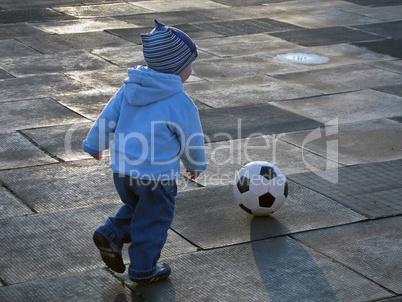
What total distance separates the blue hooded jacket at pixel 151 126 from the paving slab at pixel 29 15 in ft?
37.8

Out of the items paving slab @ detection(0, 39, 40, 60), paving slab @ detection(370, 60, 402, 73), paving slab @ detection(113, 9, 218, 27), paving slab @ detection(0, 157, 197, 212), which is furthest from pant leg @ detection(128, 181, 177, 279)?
paving slab @ detection(113, 9, 218, 27)

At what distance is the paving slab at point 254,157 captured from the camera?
291 inches

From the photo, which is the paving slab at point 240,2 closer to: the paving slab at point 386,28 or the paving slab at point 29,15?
the paving slab at point 386,28

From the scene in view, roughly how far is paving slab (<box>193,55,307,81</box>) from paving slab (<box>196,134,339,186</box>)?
3104 mm

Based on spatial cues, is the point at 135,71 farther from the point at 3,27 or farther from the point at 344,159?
the point at 3,27

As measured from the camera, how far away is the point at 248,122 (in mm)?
9148

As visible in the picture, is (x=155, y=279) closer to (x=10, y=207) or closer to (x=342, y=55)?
(x=10, y=207)

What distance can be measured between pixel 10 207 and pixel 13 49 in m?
7.16

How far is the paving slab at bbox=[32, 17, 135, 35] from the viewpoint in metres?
14.7

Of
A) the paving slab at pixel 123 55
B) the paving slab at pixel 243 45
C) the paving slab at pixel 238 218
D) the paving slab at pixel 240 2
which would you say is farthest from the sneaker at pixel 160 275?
the paving slab at pixel 240 2

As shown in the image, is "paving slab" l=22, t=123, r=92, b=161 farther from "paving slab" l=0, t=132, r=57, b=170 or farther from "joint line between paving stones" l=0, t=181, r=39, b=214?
"joint line between paving stones" l=0, t=181, r=39, b=214

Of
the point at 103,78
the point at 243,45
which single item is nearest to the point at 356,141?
the point at 103,78

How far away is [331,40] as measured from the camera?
13.9m

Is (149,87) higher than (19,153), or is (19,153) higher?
(149,87)
